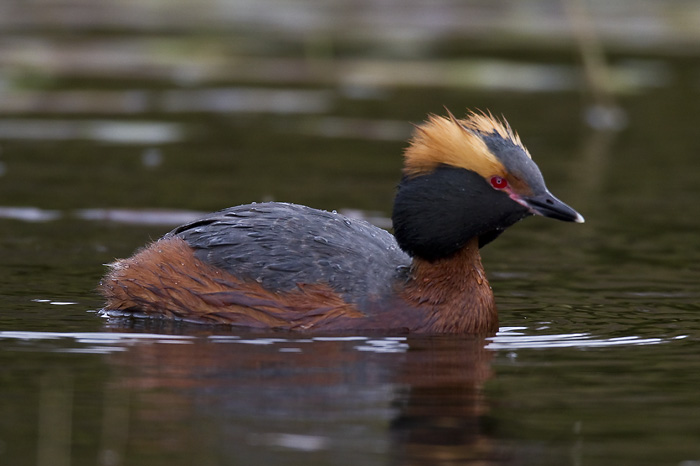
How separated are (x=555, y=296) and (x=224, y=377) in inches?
136

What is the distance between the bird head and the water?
73cm

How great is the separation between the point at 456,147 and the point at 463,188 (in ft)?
0.89

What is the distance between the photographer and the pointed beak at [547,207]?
343 inches

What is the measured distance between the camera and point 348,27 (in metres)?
28.5

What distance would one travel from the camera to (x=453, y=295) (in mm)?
8938

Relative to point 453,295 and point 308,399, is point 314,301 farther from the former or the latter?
point 308,399

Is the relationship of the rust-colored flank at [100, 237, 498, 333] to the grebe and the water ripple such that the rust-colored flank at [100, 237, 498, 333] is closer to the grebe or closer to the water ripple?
the grebe

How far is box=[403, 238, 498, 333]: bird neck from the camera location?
8.88 meters

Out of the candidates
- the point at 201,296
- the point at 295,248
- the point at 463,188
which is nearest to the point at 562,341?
the point at 463,188

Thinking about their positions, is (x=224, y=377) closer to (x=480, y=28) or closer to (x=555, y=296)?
(x=555, y=296)

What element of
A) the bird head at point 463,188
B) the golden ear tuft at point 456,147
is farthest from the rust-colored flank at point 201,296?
the golden ear tuft at point 456,147

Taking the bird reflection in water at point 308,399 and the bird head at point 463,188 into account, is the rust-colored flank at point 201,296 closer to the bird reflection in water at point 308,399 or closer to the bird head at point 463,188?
the bird reflection in water at point 308,399

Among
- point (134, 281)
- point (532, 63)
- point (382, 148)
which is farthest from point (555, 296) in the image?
point (532, 63)

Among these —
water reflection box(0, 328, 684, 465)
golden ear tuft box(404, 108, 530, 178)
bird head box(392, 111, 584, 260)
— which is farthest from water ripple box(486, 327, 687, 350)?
golden ear tuft box(404, 108, 530, 178)
